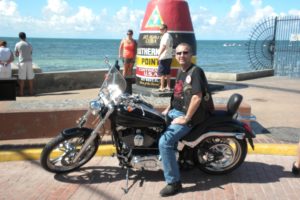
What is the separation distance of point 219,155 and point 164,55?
4869mm

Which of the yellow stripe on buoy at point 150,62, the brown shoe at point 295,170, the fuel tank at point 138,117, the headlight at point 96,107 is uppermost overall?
the yellow stripe on buoy at point 150,62

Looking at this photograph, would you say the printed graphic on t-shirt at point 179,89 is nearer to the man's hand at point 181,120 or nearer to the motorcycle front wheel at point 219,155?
the man's hand at point 181,120

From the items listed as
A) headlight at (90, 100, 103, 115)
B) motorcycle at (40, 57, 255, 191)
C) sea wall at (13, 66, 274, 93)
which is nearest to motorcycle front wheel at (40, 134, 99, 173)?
motorcycle at (40, 57, 255, 191)

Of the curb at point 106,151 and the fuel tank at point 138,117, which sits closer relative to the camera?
the fuel tank at point 138,117

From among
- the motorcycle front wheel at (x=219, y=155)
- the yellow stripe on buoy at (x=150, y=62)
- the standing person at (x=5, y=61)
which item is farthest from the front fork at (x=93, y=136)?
the standing person at (x=5, y=61)

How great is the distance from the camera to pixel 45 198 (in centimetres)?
436

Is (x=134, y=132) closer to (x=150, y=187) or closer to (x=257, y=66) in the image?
(x=150, y=187)

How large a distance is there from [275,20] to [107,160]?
13.8m

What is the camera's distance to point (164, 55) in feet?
31.0

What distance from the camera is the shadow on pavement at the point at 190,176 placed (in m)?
4.85

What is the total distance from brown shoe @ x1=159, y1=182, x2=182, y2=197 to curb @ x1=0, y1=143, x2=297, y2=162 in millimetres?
1467

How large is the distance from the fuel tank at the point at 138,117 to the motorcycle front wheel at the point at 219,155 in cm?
63

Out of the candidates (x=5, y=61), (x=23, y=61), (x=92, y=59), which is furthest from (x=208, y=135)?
(x=92, y=59)

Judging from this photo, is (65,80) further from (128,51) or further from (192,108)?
(192,108)
